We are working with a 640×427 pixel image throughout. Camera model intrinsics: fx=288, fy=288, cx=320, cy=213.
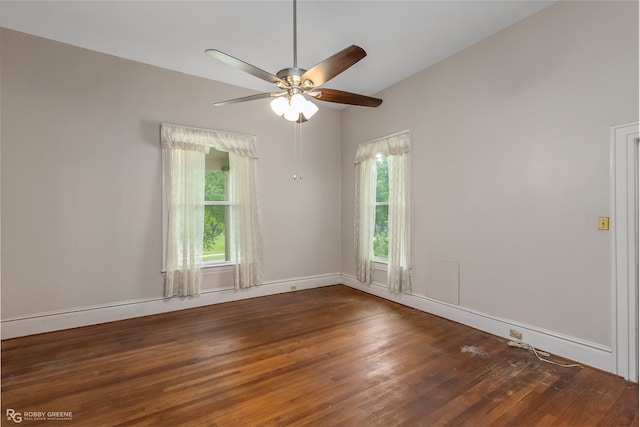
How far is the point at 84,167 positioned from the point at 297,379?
3373mm

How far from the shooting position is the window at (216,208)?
4254 millimetres

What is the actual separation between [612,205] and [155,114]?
4.93m

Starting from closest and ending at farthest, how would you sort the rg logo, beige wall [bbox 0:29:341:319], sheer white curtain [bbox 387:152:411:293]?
the rg logo, beige wall [bbox 0:29:341:319], sheer white curtain [bbox 387:152:411:293]

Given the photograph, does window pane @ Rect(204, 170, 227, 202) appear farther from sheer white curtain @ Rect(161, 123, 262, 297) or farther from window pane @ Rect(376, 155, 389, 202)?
window pane @ Rect(376, 155, 389, 202)

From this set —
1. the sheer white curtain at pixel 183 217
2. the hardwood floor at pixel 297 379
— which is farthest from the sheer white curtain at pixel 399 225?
the sheer white curtain at pixel 183 217

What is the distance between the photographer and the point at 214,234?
4.34 m

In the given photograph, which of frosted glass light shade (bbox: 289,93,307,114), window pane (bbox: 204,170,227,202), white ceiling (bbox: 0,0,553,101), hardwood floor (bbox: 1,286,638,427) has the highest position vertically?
white ceiling (bbox: 0,0,553,101)

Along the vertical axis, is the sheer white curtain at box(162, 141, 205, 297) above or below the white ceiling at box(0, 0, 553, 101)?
below

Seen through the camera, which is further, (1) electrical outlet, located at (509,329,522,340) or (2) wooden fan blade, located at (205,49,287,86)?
(1) electrical outlet, located at (509,329,522,340)

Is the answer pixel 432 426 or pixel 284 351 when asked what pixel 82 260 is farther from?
pixel 432 426

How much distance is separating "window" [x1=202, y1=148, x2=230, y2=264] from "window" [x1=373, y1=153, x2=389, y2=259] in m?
2.37

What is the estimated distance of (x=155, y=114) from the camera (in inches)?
149

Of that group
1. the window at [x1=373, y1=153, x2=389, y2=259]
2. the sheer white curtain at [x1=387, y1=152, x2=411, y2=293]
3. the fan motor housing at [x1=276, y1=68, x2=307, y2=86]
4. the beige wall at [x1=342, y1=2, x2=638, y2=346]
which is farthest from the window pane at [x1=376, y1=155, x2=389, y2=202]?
the fan motor housing at [x1=276, y1=68, x2=307, y2=86]

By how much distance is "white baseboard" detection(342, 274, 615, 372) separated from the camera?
2.39 m
